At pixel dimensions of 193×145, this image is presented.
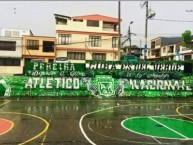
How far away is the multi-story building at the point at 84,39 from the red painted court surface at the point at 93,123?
30.2m

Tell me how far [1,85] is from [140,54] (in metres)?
70.0

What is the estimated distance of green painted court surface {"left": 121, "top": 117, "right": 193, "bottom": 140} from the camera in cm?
1578

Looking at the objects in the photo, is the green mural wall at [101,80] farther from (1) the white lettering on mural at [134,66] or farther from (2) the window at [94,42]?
(2) the window at [94,42]

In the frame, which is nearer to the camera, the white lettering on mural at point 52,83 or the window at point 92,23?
the white lettering on mural at point 52,83

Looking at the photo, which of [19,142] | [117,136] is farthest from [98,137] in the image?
[19,142]

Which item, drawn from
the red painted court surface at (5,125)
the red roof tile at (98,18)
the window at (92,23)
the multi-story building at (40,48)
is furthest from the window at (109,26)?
the red painted court surface at (5,125)

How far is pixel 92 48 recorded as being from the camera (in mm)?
59281

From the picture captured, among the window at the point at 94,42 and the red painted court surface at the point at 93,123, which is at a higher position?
the window at the point at 94,42

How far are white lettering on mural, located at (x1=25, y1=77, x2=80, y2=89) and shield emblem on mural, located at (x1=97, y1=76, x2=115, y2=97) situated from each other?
2319mm

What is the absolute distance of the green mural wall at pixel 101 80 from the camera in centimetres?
3097

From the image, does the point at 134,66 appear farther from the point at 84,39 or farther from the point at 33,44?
the point at 33,44

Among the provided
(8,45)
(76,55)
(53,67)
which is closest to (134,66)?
(53,67)

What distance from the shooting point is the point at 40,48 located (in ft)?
189

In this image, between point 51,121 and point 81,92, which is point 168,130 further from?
point 81,92
